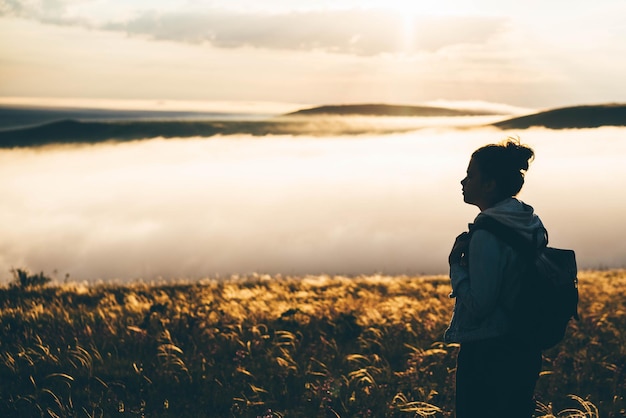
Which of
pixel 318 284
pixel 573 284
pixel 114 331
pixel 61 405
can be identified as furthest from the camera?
pixel 318 284

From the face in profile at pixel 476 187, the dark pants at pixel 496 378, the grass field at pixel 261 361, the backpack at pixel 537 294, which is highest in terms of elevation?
the face in profile at pixel 476 187

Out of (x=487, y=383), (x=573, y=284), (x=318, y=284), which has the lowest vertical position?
(x=318, y=284)

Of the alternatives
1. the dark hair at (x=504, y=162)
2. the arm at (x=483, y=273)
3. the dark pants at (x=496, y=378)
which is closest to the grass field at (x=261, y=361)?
the dark pants at (x=496, y=378)

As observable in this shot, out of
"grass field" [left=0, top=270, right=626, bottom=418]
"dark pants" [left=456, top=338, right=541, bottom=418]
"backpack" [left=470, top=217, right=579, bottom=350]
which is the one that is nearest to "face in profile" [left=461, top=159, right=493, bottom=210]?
"backpack" [left=470, top=217, right=579, bottom=350]

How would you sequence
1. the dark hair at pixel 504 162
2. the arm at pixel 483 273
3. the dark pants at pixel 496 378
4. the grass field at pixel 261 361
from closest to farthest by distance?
1. the arm at pixel 483 273
2. the dark hair at pixel 504 162
3. the dark pants at pixel 496 378
4. the grass field at pixel 261 361

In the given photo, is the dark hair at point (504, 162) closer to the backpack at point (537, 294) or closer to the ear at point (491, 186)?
the ear at point (491, 186)

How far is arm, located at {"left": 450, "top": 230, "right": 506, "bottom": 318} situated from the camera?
146 inches

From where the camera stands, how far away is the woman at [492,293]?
147 inches

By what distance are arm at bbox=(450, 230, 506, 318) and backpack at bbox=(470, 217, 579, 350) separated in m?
0.07

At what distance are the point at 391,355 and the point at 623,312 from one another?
4.88 metres

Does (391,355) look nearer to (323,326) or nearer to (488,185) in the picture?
(323,326)

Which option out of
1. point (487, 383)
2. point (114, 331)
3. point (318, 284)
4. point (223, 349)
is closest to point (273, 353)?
point (223, 349)

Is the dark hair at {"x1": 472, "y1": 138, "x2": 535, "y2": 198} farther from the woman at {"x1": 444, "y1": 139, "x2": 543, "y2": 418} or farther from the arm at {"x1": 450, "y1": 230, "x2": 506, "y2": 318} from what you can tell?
the arm at {"x1": 450, "y1": 230, "x2": 506, "y2": 318}

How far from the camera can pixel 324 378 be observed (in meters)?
7.54
